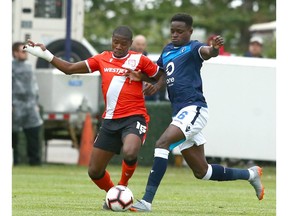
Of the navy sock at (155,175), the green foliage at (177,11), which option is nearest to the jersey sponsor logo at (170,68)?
the navy sock at (155,175)

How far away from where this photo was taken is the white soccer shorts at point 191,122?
11.0 metres

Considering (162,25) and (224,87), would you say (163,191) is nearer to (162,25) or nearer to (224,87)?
(224,87)

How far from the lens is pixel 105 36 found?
40938 millimetres

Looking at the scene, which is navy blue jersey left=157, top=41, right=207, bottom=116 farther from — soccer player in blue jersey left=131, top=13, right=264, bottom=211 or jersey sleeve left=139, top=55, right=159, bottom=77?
jersey sleeve left=139, top=55, right=159, bottom=77

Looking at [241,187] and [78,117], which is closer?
[241,187]

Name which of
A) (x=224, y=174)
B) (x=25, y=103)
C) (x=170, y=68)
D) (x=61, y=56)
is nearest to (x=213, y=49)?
(x=170, y=68)

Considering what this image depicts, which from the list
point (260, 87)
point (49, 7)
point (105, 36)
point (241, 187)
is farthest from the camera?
point (105, 36)

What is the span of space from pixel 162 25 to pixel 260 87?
23619 millimetres

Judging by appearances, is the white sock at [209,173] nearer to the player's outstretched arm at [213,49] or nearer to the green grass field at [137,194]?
the green grass field at [137,194]

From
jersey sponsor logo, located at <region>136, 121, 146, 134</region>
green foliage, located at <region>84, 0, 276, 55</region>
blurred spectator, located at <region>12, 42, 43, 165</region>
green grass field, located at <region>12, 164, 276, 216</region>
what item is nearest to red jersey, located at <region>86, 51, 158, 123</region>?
jersey sponsor logo, located at <region>136, 121, 146, 134</region>

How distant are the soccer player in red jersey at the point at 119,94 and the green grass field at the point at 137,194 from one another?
0.55 meters

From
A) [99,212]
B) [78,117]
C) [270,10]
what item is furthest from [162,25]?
[99,212]

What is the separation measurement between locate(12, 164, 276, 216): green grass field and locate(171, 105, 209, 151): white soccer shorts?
70 centimetres

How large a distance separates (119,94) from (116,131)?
379mm
